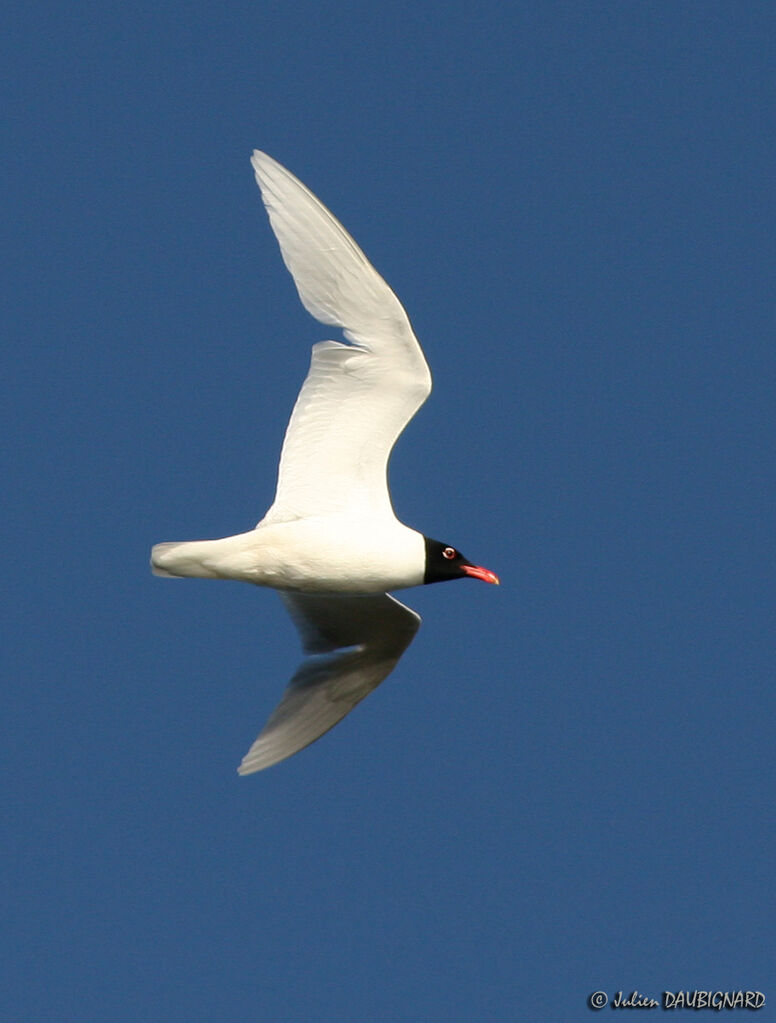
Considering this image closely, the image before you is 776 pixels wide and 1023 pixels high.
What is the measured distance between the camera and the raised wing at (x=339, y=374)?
44.4 ft

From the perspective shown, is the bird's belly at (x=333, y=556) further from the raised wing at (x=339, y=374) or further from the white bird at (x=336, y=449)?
the raised wing at (x=339, y=374)

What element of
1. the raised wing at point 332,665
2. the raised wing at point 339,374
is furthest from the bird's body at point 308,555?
the raised wing at point 332,665

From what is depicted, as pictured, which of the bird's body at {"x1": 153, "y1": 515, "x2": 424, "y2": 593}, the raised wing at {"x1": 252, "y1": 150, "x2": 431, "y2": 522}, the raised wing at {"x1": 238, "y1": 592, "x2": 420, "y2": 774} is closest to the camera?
the raised wing at {"x1": 252, "y1": 150, "x2": 431, "y2": 522}

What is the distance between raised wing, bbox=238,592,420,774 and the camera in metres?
15.2

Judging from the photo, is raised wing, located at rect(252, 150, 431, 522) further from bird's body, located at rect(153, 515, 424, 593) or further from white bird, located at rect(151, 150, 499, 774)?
bird's body, located at rect(153, 515, 424, 593)

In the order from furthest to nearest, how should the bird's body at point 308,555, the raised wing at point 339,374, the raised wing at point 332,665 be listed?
1. the raised wing at point 332,665
2. the bird's body at point 308,555
3. the raised wing at point 339,374

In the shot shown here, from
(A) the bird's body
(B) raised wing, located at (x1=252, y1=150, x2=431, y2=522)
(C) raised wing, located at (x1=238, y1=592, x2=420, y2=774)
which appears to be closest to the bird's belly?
(A) the bird's body

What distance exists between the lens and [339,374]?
1397cm

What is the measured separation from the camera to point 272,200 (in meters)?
13.5

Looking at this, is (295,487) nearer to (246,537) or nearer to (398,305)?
(246,537)

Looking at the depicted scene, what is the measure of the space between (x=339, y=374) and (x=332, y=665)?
270cm

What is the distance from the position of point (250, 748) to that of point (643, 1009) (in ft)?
12.3

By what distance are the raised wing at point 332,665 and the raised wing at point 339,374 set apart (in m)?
1.16

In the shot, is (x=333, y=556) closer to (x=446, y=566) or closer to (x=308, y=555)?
(x=308, y=555)
